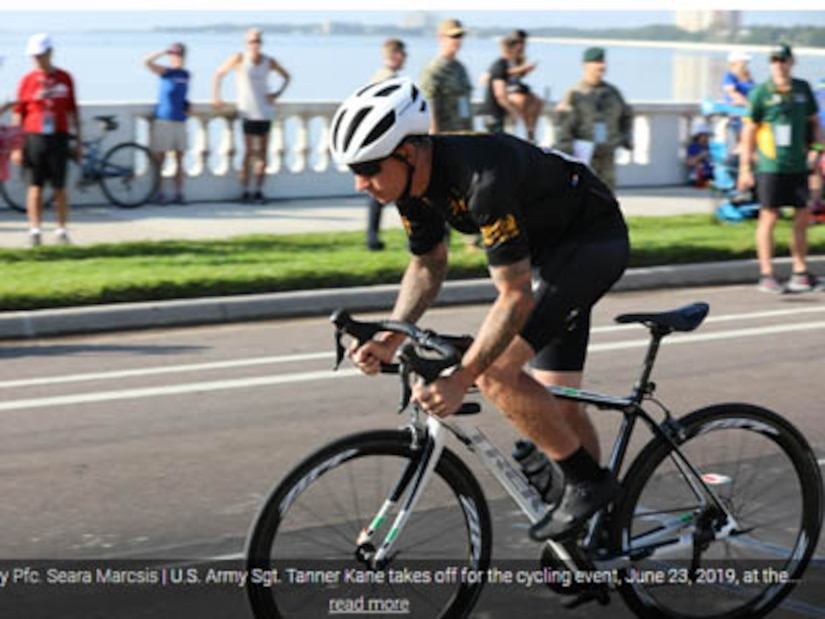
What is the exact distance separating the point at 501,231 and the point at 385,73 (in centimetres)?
Result: 972

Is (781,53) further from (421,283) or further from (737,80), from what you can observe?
(421,283)

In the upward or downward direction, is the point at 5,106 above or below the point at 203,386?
above

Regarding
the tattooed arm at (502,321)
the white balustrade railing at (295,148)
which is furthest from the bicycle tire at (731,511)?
the white balustrade railing at (295,148)

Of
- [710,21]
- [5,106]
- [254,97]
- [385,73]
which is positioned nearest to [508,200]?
[385,73]

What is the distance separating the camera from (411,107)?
15.4ft

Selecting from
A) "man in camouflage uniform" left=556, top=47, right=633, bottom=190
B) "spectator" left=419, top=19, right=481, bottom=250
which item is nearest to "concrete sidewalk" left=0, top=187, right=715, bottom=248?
"spectator" left=419, top=19, right=481, bottom=250

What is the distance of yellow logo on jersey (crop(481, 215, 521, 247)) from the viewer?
15.1 feet

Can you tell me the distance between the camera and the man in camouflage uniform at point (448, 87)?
1376 cm

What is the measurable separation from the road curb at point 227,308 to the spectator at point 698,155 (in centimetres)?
803

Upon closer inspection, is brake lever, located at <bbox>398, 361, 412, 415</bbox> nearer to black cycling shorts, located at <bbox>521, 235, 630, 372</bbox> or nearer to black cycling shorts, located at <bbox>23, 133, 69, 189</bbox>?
black cycling shorts, located at <bbox>521, 235, 630, 372</bbox>

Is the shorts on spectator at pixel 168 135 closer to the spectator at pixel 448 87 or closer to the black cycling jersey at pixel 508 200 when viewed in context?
the spectator at pixel 448 87

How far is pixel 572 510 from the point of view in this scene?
5004 millimetres

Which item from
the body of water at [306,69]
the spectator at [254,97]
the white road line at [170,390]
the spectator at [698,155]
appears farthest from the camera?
the spectator at [698,155]

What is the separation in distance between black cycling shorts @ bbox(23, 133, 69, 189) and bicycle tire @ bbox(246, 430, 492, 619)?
389 inches
